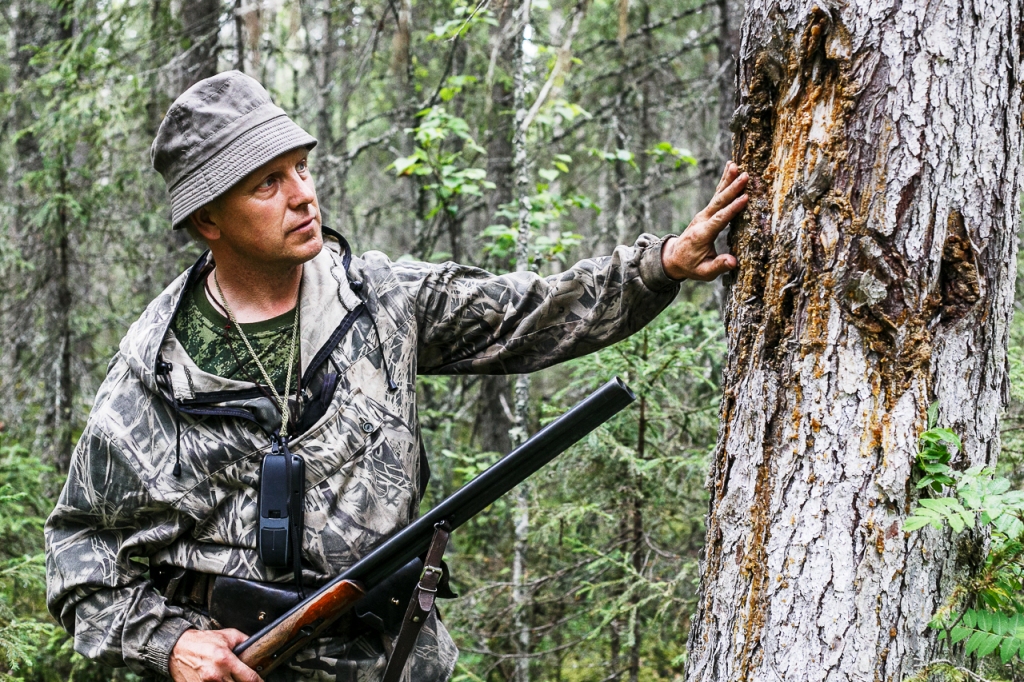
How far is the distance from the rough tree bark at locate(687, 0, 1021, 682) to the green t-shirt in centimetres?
173

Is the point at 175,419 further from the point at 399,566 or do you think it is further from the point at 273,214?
the point at 399,566

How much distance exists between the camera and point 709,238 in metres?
2.48

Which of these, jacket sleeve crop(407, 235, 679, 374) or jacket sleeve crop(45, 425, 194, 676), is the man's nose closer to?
jacket sleeve crop(407, 235, 679, 374)

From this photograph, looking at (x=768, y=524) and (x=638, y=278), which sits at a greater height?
(x=638, y=278)

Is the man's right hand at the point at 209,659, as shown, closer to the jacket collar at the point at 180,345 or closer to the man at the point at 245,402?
the man at the point at 245,402

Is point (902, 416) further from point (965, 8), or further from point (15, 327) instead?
point (15, 327)

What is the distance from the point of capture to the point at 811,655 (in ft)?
6.91

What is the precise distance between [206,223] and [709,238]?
180 cm

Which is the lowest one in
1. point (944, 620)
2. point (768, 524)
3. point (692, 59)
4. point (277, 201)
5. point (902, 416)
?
point (944, 620)

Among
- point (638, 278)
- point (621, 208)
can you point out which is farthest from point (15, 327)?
point (638, 278)

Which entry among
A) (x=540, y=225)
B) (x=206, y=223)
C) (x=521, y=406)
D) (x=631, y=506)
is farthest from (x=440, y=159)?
(x=206, y=223)

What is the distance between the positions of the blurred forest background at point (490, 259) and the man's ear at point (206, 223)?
1165mm

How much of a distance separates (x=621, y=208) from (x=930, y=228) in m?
4.83

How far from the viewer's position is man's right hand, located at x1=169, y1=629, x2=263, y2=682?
2.77m
